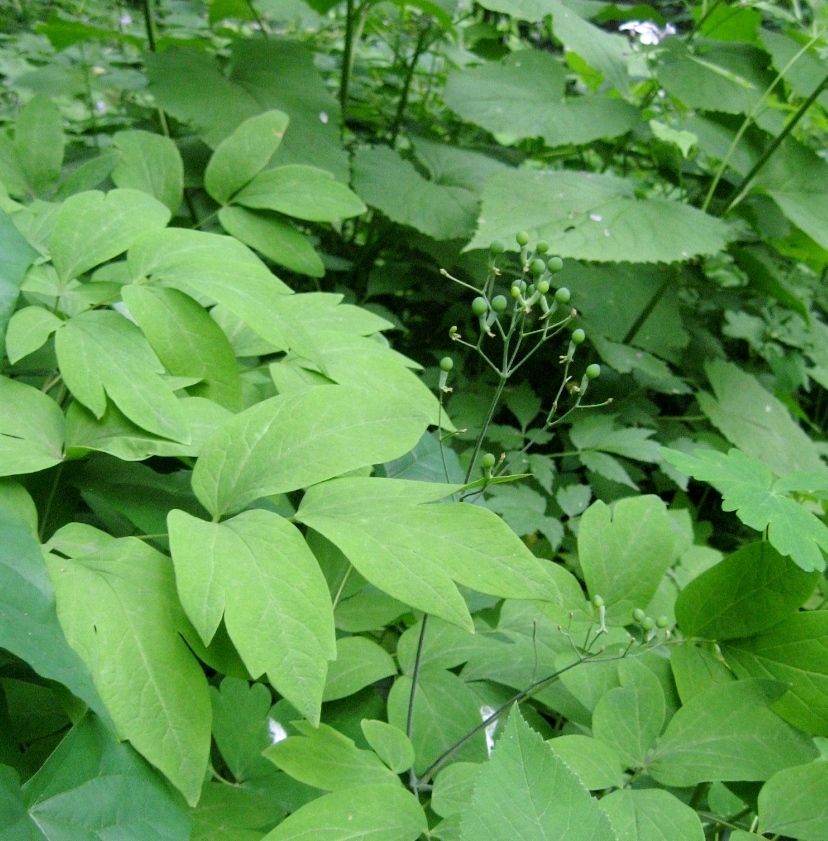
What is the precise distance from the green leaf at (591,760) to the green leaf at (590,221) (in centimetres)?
93

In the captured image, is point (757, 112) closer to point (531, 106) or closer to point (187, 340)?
point (531, 106)

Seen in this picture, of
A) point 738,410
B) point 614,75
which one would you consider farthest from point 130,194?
point 738,410

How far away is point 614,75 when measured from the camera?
5.63 feet

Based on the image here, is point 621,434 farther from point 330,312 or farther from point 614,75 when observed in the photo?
point 614,75

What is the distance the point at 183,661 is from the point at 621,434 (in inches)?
40.7

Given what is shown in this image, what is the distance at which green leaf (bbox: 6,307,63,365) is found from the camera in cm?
74

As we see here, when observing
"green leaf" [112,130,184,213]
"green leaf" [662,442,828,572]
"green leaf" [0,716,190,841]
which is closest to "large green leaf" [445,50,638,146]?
"green leaf" [112,130,184,213]

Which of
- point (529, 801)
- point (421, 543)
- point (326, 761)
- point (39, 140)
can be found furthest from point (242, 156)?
point (529, 801)

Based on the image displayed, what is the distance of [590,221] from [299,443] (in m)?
1.02

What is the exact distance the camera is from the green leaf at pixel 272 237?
118 cm

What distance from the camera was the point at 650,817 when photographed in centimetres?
63

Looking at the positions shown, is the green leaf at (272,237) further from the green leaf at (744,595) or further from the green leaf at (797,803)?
the green leaf at (797,803)

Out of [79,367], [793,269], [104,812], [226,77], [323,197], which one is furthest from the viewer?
[793,269]

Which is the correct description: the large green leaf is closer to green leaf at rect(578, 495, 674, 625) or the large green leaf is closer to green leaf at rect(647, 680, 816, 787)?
green leaf at rect(578, 495, 674, 625)
